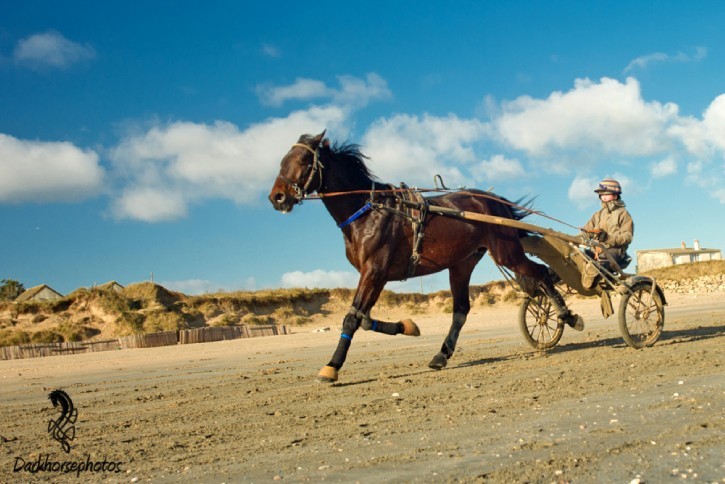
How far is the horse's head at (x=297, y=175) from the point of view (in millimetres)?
7754

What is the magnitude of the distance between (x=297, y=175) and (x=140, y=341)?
16142 millimetres

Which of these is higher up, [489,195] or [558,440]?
[489,195]

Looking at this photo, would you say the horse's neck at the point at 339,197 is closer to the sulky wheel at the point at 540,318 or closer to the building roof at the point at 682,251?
the sulky wheel at the point at 540,318

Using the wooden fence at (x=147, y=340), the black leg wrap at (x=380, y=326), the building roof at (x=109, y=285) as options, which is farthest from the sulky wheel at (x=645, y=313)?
the building roof at (x=109, y=285)

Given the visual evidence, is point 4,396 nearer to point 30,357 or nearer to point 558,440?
point 558,440

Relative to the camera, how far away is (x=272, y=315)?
34281 millimetres

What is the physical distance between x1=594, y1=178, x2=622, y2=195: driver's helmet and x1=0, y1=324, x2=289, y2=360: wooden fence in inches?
664

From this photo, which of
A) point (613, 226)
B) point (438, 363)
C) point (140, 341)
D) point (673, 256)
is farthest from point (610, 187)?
point (673, 256)

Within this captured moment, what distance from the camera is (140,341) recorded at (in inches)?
867

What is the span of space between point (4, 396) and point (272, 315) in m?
25.5

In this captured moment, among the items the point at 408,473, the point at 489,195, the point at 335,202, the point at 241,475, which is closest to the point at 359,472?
the point at 408,473

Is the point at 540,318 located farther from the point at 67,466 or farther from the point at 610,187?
the point at 67,466

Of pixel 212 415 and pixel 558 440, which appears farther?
pixel 212 415

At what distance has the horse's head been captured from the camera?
7754mm
